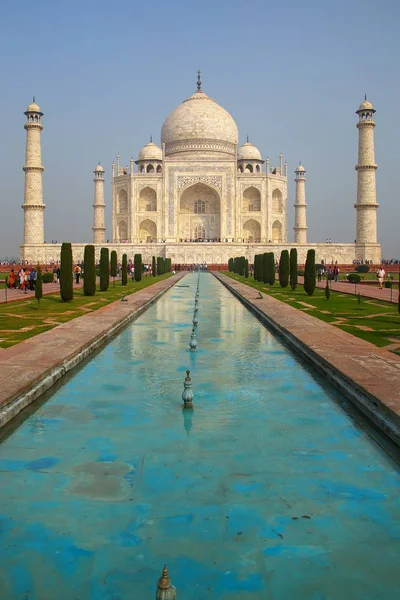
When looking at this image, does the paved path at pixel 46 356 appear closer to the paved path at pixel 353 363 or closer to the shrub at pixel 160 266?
the paved path at pixel 353 363

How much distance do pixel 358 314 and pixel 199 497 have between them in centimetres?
749

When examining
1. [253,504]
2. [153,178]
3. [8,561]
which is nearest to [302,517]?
[253,504]

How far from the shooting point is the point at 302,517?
2648 millimetres

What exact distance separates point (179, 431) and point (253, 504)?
1198 millimetres

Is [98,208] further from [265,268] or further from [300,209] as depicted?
[265,268]

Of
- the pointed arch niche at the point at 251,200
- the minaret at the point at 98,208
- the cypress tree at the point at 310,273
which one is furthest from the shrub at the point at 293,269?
the minaret at the point at 98,208

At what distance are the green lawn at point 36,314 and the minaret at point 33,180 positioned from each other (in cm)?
2162

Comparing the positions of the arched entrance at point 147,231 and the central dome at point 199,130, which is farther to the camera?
the central dome at point 199,130

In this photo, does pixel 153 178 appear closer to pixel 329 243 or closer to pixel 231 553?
pixel 329 243

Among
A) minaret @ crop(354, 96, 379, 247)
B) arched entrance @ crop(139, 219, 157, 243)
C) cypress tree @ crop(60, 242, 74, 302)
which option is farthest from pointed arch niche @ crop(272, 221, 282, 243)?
cypress tree @ crop(60, 242, 74, 302)

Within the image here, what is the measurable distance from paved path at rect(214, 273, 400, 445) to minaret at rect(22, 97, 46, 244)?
28.2m

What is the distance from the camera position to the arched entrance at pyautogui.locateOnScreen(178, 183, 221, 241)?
41.0 m

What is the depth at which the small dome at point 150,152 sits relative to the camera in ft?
139

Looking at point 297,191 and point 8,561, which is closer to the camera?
point 8,561
